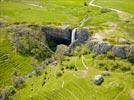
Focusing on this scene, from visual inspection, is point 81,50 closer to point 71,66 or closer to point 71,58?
point 71,58

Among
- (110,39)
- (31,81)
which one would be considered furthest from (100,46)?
(31,81)

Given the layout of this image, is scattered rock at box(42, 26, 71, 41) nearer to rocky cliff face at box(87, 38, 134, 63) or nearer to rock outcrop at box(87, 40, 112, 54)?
rocky cliff face at box(87, 38, 134, 63)

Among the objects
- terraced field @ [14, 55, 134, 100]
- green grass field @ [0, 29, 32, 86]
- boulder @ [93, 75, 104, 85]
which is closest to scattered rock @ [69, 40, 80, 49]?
terraced field @ [14, 55, 134, 100]

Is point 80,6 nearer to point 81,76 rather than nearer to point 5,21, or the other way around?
point 5,21

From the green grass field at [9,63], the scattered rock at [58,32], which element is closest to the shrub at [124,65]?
the green grass field at [9,63]

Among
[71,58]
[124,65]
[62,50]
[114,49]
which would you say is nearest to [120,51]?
[114,49]
